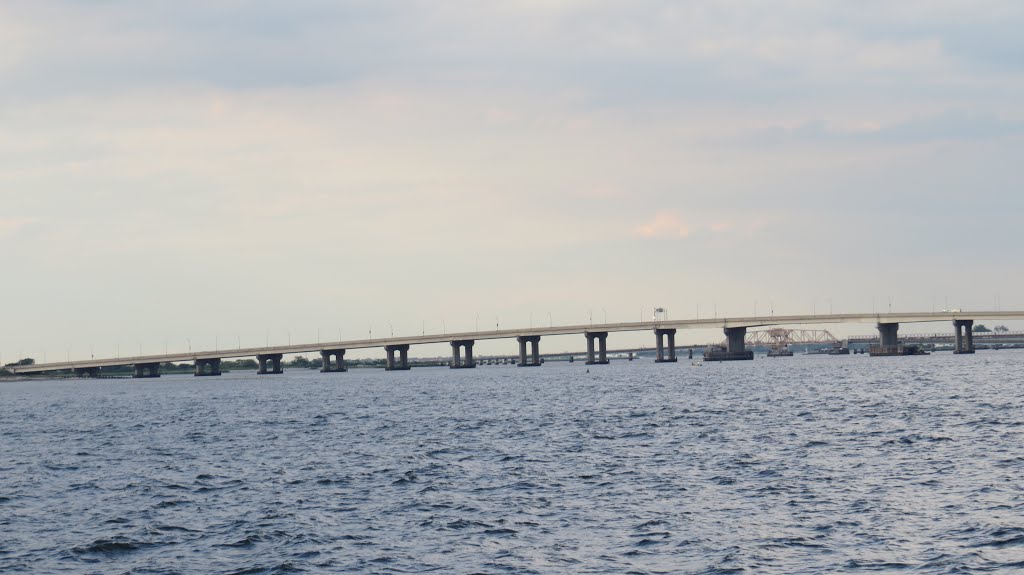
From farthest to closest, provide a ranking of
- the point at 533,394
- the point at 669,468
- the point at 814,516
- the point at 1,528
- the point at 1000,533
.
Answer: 1. the point at 533,394
2. the point at 669,468
3. the point at 1,528
4. the point at 814,516
5. the point at 1000,533

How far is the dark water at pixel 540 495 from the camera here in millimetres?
31109

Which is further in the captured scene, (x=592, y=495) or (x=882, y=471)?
(x=882, y=471)

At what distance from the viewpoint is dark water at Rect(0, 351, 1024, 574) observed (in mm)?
31109

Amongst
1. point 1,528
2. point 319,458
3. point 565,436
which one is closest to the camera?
point 1,528

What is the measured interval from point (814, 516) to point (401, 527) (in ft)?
44.3

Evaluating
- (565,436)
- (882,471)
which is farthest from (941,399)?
(882,471)

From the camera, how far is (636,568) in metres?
29.2

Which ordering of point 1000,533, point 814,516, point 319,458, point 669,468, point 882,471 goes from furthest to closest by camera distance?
point 319,458 < point 669,468 < point 882,471 < point 814,516 < point 1000,533

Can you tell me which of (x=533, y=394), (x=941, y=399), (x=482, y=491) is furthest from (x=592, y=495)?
(x=533, y=394)

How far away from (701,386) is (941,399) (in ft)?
157

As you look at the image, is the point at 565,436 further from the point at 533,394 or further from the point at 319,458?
Result: the point at 533,394

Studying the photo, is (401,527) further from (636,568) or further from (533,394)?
(533,394)

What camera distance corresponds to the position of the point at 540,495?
1649 inches

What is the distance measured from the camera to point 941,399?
91.2 metres
